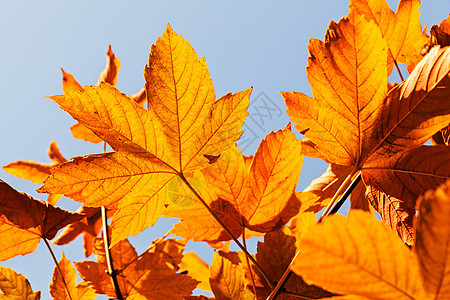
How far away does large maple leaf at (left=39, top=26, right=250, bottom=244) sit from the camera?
0.67m

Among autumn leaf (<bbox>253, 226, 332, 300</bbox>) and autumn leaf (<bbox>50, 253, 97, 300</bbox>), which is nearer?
autumn leaf (<bbox>253, 226, 332, 300</bbox>)

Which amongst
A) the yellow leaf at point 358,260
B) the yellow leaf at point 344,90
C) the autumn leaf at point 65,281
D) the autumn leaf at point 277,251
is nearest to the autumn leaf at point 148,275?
the autumn leaf at point 65,281

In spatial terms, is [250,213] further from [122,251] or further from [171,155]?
[122,251]

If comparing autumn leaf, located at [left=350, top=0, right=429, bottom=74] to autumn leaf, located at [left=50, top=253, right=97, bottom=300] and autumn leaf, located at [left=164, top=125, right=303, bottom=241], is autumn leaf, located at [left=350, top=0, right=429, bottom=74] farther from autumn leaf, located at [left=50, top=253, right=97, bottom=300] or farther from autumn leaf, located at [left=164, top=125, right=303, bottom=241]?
autumn leaf, located at [left=50, top=253, right=97, bottom=300]

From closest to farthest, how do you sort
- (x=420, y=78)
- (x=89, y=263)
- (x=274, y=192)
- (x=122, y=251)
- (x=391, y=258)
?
(x=391, y=258), (x=420, y=78), (x=274, y=192), (x=89, y=263), (x=122, y=251)

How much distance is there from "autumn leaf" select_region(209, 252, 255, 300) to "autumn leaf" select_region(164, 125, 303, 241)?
0.09 m

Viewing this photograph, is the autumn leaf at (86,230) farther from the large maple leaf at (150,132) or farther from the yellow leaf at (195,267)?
the large maple leaf at (150,132)

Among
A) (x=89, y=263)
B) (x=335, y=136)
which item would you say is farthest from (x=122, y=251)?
(x=335, y=136)

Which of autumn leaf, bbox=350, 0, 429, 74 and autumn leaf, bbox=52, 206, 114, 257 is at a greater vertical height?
autumn leaf, bbox=350, 0, 429, 74

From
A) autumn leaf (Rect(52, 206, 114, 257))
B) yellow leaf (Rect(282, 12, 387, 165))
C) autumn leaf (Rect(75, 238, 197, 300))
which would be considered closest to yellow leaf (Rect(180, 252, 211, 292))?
autumn leaf (Rect(75, 238, 197, 300))

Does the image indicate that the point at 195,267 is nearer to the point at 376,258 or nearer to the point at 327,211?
the point at 327,211

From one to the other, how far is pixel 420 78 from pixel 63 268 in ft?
3.15

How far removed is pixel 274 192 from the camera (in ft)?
2.41

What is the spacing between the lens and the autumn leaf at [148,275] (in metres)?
1.03
